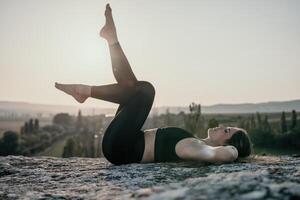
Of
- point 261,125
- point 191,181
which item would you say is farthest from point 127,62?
point 261,125

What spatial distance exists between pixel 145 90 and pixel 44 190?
1.94 metres

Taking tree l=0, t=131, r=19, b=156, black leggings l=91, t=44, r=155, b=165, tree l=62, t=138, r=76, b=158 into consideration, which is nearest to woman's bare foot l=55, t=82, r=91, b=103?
black leggings l=91, t=44, r=155, b=165

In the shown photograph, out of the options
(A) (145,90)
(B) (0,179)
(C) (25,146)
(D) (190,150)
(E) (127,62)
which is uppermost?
(E) (127,62)

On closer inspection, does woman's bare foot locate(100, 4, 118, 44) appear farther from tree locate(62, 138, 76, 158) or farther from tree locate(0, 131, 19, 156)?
tree locate(0, 131, 19, 156)

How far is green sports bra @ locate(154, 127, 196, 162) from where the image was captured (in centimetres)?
458

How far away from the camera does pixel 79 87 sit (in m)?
5.17

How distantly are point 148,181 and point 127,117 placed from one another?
5.45ft

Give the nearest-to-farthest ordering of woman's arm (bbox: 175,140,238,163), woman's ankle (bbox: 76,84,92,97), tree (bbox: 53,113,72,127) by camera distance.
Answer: woman's arm (bbox: 175,140,238,163) → woman's ankle (bbox: 76,84,92,97) → tree (bbox: 53,113,72,127)

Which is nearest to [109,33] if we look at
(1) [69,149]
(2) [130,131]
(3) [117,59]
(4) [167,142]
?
(3) [117,59]

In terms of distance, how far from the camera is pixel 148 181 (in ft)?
10.3

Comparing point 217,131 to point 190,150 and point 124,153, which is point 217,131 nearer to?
point 190,150

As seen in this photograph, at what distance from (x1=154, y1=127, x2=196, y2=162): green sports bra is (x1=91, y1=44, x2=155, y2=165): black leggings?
0.21 m

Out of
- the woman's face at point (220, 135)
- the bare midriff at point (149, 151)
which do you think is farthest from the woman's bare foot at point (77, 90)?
the woman's face at point (220, 135)

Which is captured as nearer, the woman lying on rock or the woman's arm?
the woman's arm
